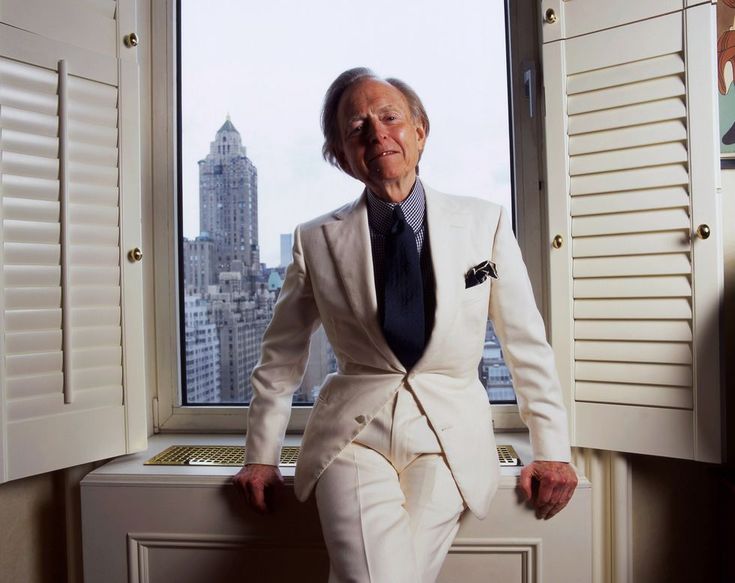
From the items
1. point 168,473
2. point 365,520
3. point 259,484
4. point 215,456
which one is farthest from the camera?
point 215,456

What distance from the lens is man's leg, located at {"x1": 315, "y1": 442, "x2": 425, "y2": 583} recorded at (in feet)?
3.37

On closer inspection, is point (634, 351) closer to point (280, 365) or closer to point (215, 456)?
point (280, 365)

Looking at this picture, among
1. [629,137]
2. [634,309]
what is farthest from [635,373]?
[629,137]

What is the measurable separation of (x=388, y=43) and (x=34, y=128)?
3.36 ft

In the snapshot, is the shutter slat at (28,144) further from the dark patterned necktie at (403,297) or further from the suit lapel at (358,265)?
the dark patterned necktie at (403,297)

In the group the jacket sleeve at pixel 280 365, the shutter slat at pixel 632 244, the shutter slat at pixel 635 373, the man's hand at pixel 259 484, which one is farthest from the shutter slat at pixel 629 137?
the man's hand at pixel 259 484

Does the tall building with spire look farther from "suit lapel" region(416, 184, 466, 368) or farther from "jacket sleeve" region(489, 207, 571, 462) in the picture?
"jacket sleeve" region(489, 207, 571, 462)

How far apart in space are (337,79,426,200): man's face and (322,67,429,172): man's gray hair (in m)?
0.03

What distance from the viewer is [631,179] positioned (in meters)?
1.37

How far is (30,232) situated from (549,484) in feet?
4.39

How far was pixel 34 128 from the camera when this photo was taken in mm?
1336

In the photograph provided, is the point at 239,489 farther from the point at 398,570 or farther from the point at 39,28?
the point at 39,28

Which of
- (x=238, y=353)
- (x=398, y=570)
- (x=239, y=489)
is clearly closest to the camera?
(x=398, y=570)

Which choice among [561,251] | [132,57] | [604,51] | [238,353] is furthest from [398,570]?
[132,57]
